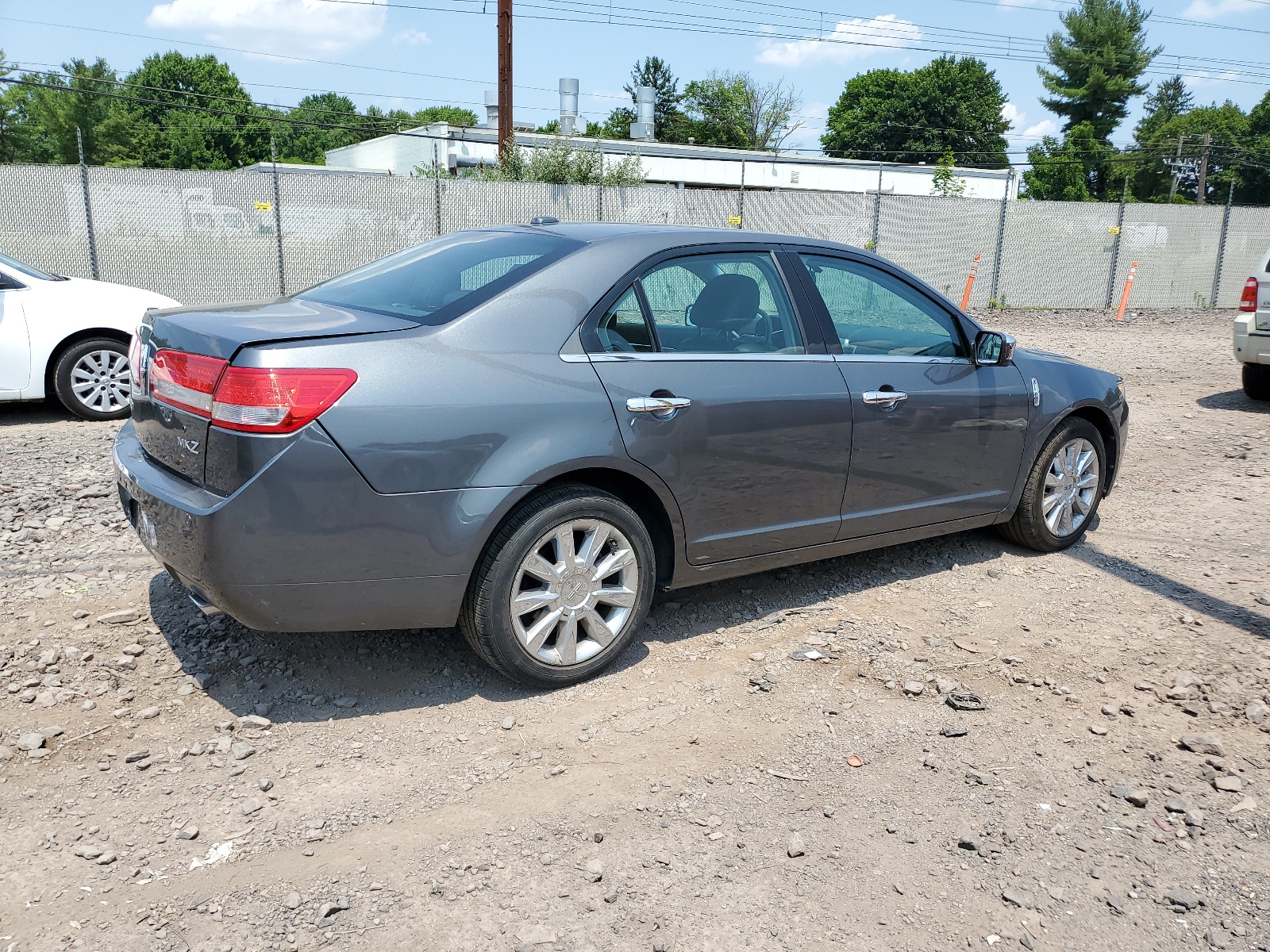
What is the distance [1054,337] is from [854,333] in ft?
45.9

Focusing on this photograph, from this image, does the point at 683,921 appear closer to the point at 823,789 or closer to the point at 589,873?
the point at 589,873

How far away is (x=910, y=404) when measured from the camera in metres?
4.54

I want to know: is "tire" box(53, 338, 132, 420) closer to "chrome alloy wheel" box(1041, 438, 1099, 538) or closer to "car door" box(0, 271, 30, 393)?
"car door" box(0, 271, 30, 393)

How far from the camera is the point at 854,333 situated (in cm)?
456

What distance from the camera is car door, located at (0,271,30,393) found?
780 cm

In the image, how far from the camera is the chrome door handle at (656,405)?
12.1ft

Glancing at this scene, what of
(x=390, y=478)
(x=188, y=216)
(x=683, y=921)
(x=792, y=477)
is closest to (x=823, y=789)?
(x=683, y=921)

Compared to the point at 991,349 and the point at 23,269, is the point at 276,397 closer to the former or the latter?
the point at 991,349

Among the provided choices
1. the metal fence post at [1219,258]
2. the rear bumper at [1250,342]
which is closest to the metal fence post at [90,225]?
the rear bumper at [1250,342]

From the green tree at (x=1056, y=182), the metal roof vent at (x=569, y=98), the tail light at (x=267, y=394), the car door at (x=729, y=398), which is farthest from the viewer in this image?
the green tree at (x=1056, y=182)

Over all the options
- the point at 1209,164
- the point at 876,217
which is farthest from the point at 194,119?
the point at 1209,164

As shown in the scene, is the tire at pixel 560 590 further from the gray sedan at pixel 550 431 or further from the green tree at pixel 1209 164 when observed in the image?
the green tree at pixel 1209 164

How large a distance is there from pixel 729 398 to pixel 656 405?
0.35 m

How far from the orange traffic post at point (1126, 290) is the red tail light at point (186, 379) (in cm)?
2084
